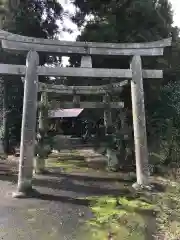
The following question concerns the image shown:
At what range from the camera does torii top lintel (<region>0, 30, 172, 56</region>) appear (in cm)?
706

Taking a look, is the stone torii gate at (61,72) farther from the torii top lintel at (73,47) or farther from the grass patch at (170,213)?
the grass patch at (170,213)

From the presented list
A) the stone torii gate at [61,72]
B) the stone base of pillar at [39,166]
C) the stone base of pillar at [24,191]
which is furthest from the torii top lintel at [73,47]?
the stone base of pillar at [39,166]

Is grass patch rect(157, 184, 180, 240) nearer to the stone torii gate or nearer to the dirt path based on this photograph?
the stone torii gate

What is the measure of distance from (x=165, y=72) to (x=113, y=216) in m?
8.69

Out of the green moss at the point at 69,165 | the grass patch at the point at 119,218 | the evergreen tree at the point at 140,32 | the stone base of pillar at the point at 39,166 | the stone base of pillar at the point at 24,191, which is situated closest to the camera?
the grass patch at the point at 119,218

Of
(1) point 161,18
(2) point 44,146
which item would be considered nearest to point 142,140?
(2) point 44,146

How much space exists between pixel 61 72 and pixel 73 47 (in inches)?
26.6

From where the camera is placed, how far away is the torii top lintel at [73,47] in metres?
7.06

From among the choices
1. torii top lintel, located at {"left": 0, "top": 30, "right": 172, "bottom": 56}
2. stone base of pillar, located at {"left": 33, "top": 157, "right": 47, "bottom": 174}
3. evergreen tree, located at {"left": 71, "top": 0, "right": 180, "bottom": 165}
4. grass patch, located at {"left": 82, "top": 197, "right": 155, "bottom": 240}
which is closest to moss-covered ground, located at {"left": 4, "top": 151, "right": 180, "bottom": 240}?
grass patch, located at {"left": 82, "top": 197, "right": 155, "bottom": 240}

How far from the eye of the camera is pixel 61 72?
7402 mm

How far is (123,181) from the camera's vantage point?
902 cm

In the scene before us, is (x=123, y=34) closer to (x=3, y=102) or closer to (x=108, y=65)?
(x=108, y=65)

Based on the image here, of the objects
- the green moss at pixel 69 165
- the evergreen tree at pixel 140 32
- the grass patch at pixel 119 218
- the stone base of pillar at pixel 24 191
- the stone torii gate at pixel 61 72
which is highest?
the evergreen tree at pixel 140 32

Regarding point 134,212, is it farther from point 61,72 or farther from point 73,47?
point 73,47
